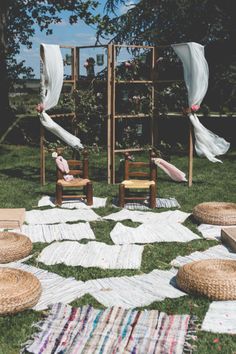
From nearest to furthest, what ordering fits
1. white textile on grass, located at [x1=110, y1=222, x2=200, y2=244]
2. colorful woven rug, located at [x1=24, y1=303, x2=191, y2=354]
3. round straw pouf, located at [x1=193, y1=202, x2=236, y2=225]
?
colorful woven rug, located at [x1=24, y1=303, x2=191, y2=354]
white textile on grass, located at [x1=110, y1=222, x2=200, y2=244]
round straw pouf, located at [x1=193, y1=202, x2=236, y2=225]

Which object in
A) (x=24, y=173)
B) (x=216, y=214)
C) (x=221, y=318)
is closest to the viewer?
(x=221, y=318)

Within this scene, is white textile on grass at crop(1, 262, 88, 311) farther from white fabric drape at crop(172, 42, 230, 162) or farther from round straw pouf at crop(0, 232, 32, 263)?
white fabric drape at crop(172, 42, 230, 162)

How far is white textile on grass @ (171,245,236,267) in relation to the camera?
5.86m

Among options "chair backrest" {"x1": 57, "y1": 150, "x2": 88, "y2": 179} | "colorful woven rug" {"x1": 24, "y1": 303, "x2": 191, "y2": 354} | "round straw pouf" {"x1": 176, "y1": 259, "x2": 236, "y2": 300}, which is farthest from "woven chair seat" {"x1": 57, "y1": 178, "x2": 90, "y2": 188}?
"colorful woven rug" {"x1": 24, "y1": 303, "x2": 191, "y2": 354}

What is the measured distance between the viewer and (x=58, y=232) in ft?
22.7

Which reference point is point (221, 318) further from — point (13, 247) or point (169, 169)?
point (169, 169)

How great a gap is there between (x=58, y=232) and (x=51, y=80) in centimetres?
339

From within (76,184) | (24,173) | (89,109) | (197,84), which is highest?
(197,84)

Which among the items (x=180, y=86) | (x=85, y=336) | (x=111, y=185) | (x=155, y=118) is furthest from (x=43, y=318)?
(x=180, y=86)

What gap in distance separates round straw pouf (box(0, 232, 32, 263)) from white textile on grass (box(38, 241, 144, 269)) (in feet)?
0.55

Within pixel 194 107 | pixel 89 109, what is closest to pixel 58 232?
pixel 194 107

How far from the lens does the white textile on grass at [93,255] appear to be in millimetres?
5777

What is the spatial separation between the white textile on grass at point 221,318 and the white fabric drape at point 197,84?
5.09 metres

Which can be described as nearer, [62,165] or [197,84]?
[62,165]
